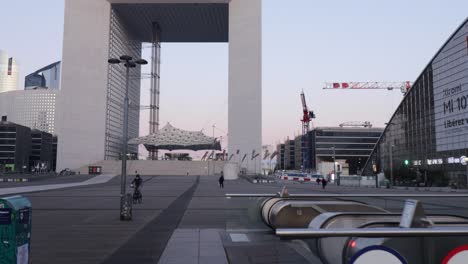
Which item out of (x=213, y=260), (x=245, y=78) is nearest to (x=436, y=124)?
(x=245, y=78)

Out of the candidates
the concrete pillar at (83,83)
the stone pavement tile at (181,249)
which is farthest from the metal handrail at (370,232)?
the concrete pillar at (83,83)

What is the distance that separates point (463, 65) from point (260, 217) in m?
74.4

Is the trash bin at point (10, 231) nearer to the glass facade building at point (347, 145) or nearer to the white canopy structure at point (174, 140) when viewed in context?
the white canopy structure at point (174, 140)

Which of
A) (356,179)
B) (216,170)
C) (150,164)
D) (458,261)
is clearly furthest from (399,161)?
(458,261)

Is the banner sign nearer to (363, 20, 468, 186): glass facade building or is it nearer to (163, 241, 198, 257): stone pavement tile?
(363, 20, 468, 186): glass facade building

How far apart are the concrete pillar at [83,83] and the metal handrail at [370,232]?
114 m

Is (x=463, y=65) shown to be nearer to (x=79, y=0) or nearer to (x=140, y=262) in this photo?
(x=140, y=262)

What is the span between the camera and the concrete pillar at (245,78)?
111250mm

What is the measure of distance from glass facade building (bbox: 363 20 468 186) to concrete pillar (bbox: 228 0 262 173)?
107ft

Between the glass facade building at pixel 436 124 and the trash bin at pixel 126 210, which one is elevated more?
the glass facade building at pixel 436 124

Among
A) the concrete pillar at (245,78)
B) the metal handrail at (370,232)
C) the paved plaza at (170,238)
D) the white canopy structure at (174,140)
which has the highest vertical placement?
the concrete pillar at (245,78)

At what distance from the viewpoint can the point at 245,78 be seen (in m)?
114

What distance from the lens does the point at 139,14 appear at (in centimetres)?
12512

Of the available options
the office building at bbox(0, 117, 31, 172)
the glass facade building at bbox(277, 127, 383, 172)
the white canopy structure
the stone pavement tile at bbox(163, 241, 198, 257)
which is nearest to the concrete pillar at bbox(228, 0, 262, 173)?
the white canopy structure
